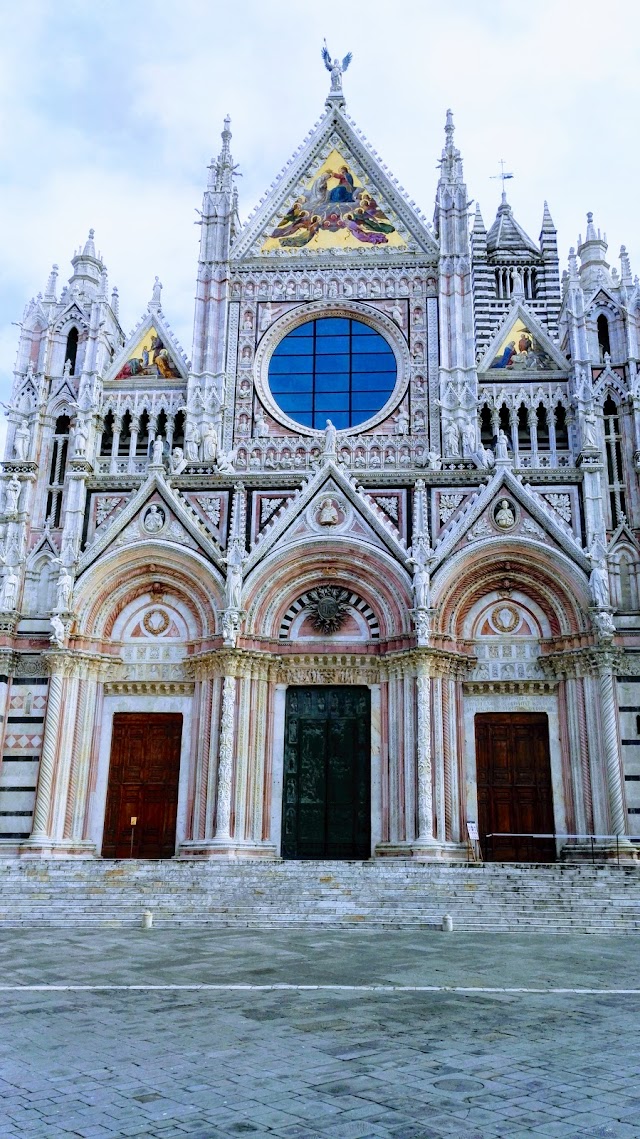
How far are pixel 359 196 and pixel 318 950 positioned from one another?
22.6 m

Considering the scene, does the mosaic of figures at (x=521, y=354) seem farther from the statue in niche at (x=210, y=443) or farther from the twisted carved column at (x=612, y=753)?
the twisted carved column at (x=612, y=753)

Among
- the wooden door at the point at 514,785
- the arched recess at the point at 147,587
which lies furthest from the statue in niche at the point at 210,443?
the wooden door at the point at 514,785

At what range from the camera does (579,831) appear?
20.9 m

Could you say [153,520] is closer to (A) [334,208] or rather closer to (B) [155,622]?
(B) [155,622]

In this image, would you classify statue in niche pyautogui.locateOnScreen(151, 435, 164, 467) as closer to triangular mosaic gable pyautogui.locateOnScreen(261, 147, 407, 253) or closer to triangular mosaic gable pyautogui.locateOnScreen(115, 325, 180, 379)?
triangular mosaic gable pyautogui.locateOnScreen(115, 325, 180, 379)

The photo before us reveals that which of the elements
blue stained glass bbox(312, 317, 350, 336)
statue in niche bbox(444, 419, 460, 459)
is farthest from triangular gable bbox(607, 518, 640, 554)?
blue stained glass bbox(312, 317, 350, 336)

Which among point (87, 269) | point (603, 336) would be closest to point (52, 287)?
point (87, 269)

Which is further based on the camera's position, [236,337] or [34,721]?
[236,337]

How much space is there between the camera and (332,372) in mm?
26516

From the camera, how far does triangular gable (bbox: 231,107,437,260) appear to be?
2745 cm

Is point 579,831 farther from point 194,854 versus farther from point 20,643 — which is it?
point 20,643

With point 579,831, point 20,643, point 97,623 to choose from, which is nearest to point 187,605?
point 97,623

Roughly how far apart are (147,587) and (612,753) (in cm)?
1160

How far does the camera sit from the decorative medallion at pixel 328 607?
23.1 metres
